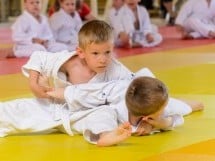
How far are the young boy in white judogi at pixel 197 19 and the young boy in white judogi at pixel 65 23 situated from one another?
2.35m

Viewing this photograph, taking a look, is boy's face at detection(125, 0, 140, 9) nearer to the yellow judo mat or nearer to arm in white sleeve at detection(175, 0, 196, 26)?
arm in white sleeve at detection(175, 0, 196, 26)

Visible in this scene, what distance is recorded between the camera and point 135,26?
9.73m

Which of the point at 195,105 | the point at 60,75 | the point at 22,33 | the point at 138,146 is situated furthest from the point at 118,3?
the point at 138,146

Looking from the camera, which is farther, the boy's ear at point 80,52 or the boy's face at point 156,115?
the boy's ear at point 80,52

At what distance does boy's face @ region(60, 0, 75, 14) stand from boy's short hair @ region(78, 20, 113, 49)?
533cm

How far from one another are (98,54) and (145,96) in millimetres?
423

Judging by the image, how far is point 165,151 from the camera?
3359mm

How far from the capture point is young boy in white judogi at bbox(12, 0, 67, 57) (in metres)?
8.35

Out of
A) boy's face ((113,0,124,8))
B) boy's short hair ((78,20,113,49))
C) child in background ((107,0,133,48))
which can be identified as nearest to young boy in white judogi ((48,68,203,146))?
boy's short hair ((78,20,113,49))

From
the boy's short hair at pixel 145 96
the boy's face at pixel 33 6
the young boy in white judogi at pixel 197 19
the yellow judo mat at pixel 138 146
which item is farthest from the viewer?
the young boy in white judogi at pixel 197 19

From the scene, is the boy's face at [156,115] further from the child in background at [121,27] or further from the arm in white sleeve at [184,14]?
the arm in white sleeve at [184,14]

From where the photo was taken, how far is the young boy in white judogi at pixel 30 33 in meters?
8.35

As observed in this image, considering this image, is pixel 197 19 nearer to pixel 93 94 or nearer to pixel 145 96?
pixel 93 94

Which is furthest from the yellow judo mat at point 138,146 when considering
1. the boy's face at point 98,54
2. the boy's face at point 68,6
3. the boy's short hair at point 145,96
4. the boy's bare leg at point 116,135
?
the boy's face at point 68,6
